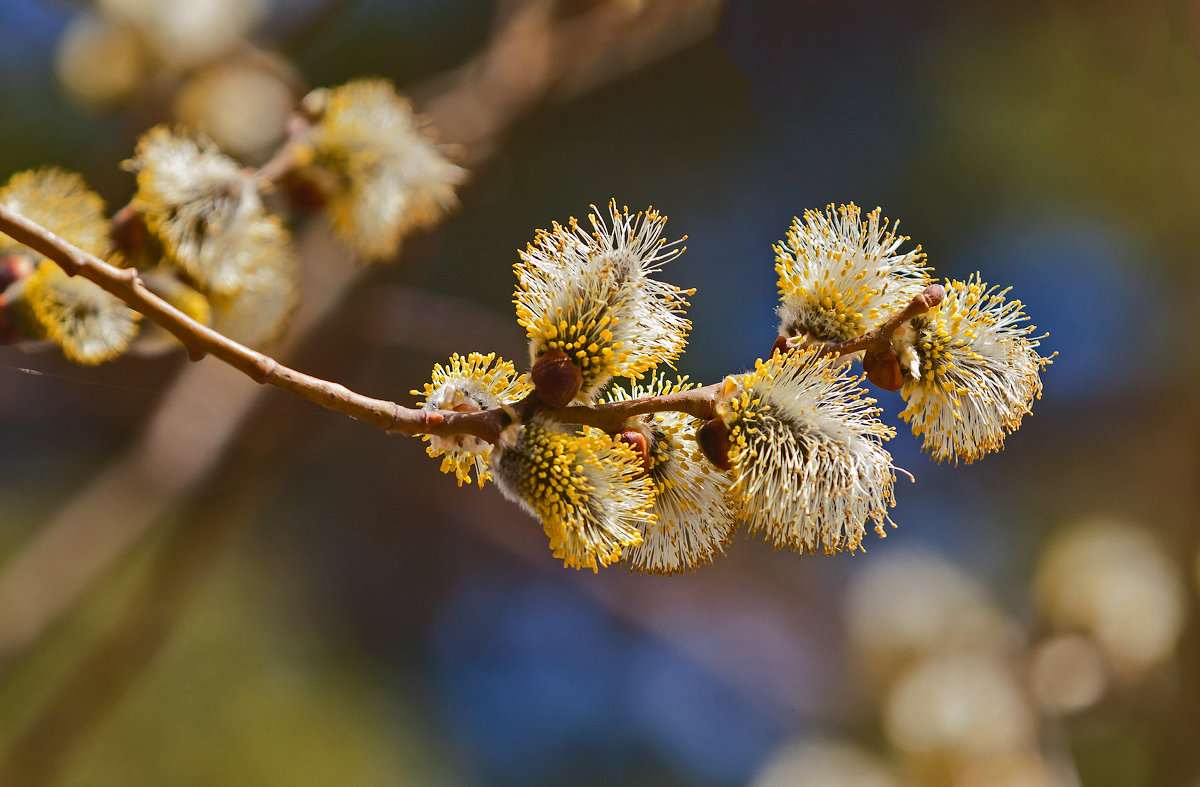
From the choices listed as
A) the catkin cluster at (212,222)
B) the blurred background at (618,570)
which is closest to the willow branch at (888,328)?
the catkin cluster at (212,222)

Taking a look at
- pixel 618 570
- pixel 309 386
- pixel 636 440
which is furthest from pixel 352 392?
pixel 618 570

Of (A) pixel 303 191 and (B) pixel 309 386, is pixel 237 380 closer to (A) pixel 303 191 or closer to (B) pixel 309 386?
(A) pixel 303 191

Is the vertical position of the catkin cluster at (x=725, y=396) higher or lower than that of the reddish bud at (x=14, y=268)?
higher

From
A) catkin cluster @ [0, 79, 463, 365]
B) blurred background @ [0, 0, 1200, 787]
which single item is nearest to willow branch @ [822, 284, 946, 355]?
catkin cluster @ [0, 79, 463, 365]

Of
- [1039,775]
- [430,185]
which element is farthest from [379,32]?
[1039,775]

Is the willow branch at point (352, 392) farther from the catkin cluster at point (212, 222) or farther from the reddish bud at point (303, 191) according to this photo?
the reddish bud at point (303, 191)

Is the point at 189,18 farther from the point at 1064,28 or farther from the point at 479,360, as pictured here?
the point at 1064,28
